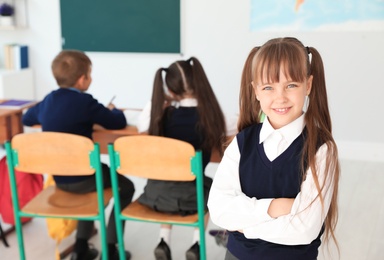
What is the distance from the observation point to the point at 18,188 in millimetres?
2850

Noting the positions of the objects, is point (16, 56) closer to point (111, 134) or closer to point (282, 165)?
point (111, 134)

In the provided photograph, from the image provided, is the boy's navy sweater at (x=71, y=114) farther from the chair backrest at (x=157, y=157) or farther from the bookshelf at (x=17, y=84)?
the bookshelf at (x=17, y=84)

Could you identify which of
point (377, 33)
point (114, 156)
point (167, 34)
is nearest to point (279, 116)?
point (114, 156)

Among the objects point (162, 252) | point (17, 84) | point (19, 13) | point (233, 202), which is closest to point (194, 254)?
point (162, 252)

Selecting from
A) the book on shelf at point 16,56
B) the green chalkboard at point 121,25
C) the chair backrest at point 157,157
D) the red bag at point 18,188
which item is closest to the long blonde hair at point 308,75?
the chair backrest at point 157,157

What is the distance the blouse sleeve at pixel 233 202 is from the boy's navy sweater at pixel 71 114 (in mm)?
1215

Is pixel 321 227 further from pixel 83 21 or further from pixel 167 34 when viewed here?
pixel 83 21

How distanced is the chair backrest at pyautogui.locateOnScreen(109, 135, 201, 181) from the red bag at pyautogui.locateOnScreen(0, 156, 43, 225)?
0.86 meters

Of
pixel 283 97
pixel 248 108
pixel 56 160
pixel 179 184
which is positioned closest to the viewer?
pixel 283 97

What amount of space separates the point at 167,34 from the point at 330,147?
12.6 feet

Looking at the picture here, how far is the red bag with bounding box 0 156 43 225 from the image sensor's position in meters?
2.83

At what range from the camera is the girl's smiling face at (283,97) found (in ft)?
4.39

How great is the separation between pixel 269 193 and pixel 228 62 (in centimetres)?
361

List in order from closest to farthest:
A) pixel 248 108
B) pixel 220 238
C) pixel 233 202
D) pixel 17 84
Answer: pixel 233 202 < pixel 248 108 < pixel 220 238 < pixel 17 84
